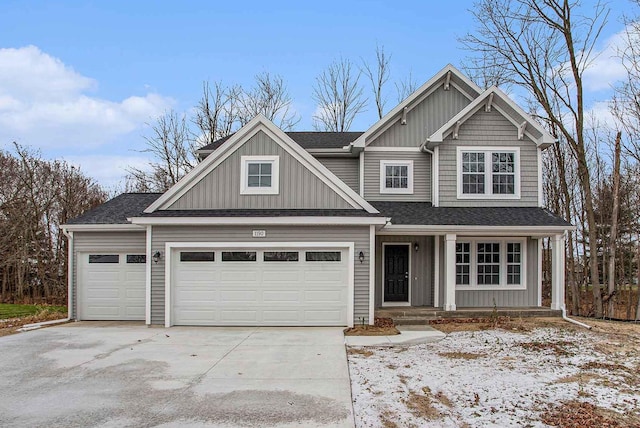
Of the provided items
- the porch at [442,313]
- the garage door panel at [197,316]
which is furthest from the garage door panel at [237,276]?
the porch at [442,313]

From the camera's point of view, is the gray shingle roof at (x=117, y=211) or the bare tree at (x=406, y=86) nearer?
the gray shingle roof at (x=117, y=211)

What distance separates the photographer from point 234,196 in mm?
11781

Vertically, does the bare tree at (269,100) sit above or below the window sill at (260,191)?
above

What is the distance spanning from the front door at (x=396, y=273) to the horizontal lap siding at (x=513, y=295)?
156 centimetres

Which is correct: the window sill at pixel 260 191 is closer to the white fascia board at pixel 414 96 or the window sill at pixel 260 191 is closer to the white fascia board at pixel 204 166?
the white fascia board at pixel 204 166

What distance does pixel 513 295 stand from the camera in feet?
43.5

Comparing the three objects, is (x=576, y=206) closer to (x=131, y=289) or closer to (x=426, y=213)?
(x=426, y=213)

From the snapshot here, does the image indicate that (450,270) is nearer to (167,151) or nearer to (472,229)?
(472,229)

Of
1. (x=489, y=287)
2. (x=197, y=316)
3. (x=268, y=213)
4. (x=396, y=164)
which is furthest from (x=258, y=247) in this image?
(x=489, y=287)

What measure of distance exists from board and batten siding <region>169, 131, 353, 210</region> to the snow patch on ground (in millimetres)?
4625

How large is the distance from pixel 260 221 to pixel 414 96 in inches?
257

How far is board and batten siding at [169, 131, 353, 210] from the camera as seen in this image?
38.4 ft

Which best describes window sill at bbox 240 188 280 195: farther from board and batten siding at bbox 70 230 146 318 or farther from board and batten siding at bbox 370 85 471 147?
board and batten siding at bbox 370 85 471 147

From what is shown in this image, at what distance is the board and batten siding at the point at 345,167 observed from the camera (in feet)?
48.4
